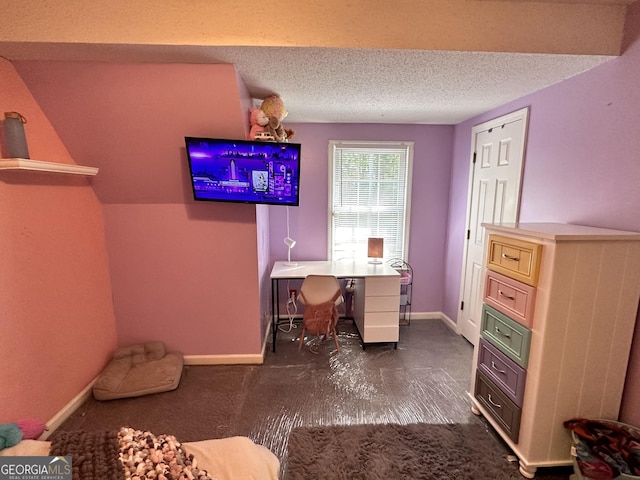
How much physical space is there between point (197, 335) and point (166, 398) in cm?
55

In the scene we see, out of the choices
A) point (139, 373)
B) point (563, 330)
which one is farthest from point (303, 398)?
point (563, 330)

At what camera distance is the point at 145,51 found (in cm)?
170

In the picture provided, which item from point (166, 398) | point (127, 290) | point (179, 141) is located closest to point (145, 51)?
point (179, 141)

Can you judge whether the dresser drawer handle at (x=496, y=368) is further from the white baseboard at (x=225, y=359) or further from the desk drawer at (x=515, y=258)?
the white baseboard at (x=225, y=359)

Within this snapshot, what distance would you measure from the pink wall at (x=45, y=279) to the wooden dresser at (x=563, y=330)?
9.54ft

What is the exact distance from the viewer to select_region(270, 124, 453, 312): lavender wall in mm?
3439

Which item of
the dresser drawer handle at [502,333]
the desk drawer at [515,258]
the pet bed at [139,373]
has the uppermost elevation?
the desk drawer at [515,258]

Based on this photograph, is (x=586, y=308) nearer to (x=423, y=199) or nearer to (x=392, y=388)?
(x=392, y=388)

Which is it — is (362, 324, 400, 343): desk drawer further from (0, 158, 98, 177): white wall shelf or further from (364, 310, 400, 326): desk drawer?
(0, 158, 98, 177): white wall shelf

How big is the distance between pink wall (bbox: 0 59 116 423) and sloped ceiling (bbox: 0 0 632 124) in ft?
1.72

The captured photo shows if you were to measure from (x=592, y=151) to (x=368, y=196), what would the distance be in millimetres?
2051

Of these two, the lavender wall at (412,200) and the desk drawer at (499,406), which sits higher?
the lavender wall at (412,200)

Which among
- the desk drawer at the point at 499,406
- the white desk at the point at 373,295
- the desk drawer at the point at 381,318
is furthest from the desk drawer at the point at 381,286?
the desk drawer at the point at 499,406

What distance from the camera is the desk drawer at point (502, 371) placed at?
171cm
